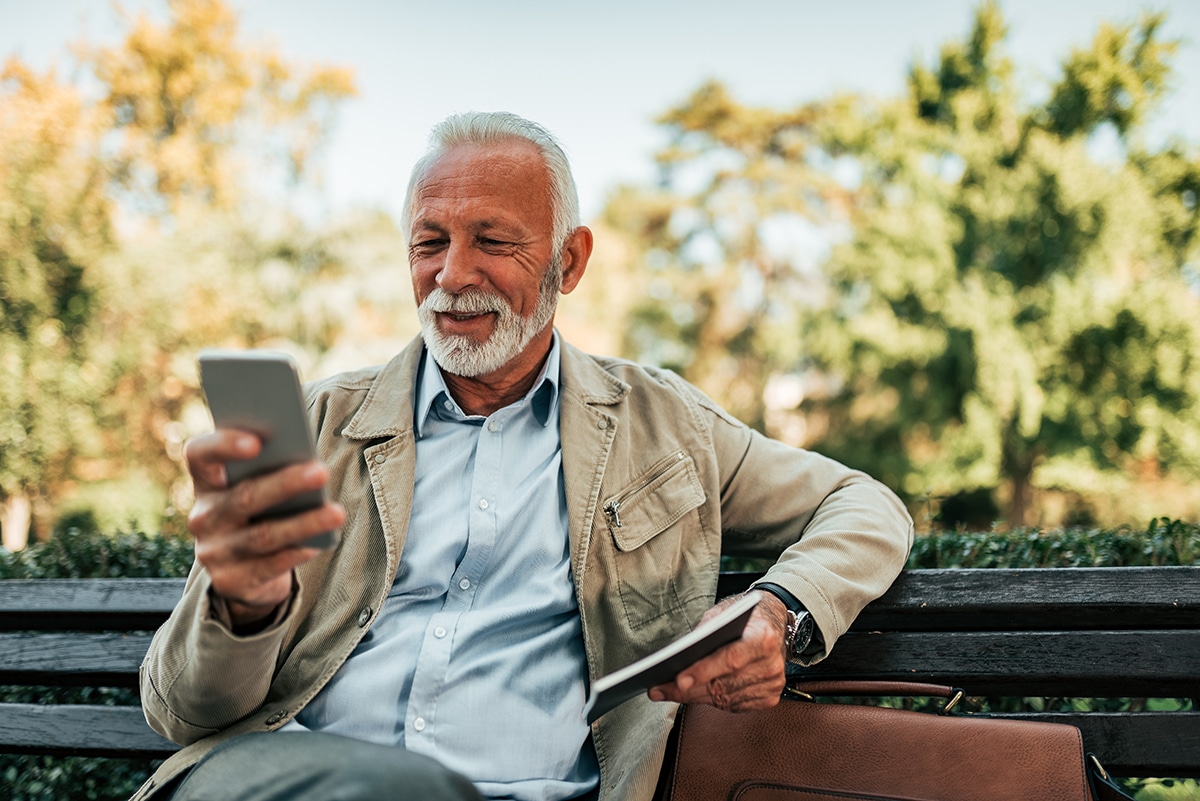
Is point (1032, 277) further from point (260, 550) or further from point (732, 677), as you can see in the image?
point (260, 550)

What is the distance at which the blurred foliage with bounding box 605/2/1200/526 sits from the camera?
17.1 metres

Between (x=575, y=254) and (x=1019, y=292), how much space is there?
17909 millimetres

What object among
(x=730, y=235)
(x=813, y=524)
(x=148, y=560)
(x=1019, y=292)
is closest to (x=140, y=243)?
(x=730, y=235)

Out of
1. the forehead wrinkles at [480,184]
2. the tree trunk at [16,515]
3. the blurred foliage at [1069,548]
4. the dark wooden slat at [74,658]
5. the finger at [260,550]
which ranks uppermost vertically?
the forehead wrinkles at [480,184]

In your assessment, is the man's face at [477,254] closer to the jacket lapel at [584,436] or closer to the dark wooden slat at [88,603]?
the jacket lapel at [584,436]

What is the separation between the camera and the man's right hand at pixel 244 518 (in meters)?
1.30

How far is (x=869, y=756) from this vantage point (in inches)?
72.4

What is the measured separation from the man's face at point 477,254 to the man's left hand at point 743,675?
100cm

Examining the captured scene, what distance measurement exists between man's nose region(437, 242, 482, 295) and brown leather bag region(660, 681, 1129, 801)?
1211mm

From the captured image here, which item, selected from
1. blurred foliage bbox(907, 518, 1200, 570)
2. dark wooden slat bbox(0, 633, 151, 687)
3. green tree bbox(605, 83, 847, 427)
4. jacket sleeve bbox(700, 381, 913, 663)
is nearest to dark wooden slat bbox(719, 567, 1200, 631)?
jacket sleeve bbox(700, 381, 913, 663)

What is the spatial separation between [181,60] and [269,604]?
2800 cm

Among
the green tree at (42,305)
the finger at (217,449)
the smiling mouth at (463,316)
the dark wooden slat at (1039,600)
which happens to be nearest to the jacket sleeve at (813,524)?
the dark wooden slat at (1039,600)

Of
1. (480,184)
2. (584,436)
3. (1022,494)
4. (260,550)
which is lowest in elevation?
(1022,494)

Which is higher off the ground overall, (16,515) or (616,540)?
(616,540)
